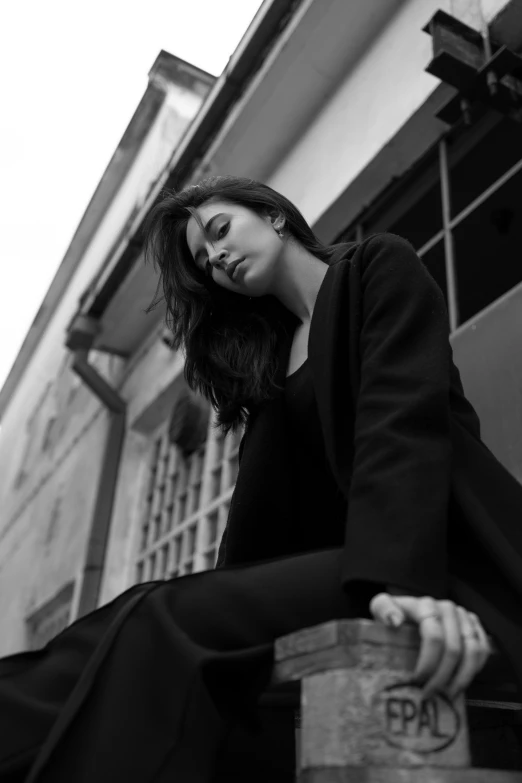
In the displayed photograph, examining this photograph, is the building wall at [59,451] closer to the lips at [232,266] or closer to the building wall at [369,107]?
the building wall at [369,107]

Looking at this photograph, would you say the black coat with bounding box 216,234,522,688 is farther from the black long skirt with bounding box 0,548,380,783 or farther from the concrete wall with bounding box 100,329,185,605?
the concrete wall with bounding box 100,329,185,605

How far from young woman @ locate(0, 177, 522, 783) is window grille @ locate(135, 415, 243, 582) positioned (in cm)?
300

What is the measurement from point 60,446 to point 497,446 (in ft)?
20.5

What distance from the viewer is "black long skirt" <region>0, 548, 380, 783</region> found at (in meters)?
0.96

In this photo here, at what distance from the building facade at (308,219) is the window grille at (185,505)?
1cm

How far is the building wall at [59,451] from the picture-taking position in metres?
Result: 6.96

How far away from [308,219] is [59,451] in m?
4.68

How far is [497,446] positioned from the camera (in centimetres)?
275

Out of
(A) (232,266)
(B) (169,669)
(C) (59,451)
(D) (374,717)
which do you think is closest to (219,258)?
(A) (232,266)

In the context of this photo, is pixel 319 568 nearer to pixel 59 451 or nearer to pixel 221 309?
pixel 221 309

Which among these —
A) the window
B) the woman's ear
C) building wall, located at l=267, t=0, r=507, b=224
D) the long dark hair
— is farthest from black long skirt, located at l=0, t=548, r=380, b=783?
building wall, located at l=267, t=0, r=507, b=224

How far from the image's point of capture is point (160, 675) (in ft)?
3.39

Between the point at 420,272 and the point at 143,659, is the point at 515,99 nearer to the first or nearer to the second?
the point at 420,272

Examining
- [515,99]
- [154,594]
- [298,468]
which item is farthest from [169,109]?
[154,594]
